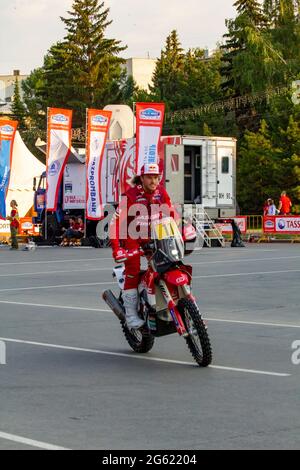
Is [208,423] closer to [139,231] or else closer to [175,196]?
[139,231]

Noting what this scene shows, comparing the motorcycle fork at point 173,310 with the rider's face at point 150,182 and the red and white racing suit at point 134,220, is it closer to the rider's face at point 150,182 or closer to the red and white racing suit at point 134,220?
the red and white racing suit at point 134,220

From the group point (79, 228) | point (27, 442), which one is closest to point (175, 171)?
point (79, 228)

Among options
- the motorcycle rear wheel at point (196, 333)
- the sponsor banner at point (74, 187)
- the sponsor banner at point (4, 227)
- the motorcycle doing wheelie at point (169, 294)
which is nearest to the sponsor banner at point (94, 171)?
the sponsor banner at point (74, 187)

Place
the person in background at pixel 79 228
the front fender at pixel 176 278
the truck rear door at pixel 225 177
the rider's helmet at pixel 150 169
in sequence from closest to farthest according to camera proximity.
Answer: the front fender at pixel 176 278, the rider's helmet at pixel 150 169, the truck rear door at pixel 225 177, the person in background at pixel 79 228

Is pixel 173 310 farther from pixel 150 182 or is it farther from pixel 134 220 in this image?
pixel 150 182

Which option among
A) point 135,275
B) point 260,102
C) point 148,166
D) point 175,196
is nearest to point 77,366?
point 135,275

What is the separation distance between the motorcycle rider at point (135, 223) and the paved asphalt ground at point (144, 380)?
24.0 inches

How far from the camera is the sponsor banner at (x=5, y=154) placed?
44.2 meters

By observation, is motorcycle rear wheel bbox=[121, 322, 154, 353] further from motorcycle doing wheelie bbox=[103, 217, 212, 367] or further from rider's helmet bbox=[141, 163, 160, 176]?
rider's helmet bbox=[141, 163, 160, 176]

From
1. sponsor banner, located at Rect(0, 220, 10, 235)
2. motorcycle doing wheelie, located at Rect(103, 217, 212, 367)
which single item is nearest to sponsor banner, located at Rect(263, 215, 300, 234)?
sponsor banner, located at Rect(0, 220, 10, 235)

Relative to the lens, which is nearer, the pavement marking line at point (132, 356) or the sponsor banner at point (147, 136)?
the pavement marking line at point (132, 356)

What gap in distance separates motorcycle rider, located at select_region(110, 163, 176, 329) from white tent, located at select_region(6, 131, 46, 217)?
43.6 meters
